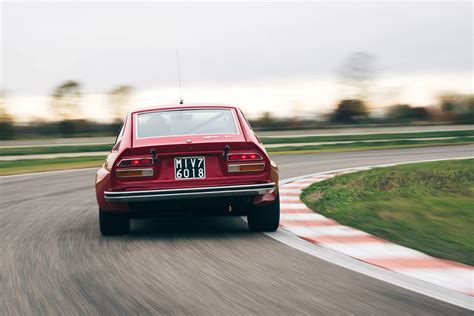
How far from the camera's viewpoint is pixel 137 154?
255 inches

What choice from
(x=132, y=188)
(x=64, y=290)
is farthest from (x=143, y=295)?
(x=132, y=188)

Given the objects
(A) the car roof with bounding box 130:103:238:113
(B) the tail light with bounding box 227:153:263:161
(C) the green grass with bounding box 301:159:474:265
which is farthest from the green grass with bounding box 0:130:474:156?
(B) the tail light with bounding box 227:153:263:161

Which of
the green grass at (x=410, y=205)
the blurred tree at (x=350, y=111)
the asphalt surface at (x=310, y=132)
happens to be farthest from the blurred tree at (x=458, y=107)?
the green grass at (x=410, y=205)

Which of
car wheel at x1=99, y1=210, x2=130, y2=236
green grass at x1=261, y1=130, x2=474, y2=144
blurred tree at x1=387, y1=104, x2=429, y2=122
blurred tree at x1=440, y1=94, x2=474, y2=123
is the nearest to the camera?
car wheel at x1=99, y1=210, x2=130, y2=236

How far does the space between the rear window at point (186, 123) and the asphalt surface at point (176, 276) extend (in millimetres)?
1054

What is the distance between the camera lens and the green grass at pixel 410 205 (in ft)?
21.5

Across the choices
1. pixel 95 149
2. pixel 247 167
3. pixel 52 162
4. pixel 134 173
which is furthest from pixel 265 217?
pixel 95 149

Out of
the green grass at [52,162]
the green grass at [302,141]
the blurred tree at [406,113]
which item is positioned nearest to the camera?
the green grass at [52,162]

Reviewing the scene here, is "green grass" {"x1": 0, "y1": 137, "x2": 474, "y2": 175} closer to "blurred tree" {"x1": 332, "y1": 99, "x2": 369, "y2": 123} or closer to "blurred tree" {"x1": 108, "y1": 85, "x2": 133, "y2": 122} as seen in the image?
"blurred tree" {"x1": 332, "y1": 99, "x2": 369, "y2": 123}

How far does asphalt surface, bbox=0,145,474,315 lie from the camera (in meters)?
4.16

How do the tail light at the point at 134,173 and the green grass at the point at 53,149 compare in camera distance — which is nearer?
the tail light at the point at 134,173

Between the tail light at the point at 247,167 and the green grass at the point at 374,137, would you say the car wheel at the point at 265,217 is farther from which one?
the green grass at the point at 374,137

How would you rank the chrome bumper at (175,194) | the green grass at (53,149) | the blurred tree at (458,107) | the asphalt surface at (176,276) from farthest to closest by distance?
the blurred tree at (458,107) → the green grass at (53,149) → the chrome bumper at (175,194) → the asphalt surface at (176,276)

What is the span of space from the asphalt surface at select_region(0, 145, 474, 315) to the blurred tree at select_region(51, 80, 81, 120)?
44.9 meters
